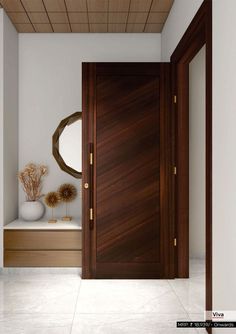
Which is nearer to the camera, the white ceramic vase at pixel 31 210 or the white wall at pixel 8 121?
the white wall at pixel 8 121

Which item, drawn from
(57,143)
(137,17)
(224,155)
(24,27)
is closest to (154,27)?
(137,17)

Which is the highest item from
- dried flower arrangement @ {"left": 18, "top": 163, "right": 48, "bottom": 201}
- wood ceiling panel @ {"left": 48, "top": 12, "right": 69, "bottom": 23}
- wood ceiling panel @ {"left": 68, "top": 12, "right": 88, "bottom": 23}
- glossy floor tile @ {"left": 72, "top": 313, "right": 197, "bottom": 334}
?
wood ceiling panel @ {"left": 68, "top": 12, "right": 88, "bottom": 23}

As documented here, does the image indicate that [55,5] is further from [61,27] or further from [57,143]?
[57,143]

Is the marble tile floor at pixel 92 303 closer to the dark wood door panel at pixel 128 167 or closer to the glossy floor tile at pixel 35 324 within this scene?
the glossy floor tile at pixel 35 324

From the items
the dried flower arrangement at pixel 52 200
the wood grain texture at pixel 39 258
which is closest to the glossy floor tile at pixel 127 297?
the wood grain texture at pixel 39 258

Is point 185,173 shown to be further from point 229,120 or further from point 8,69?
point 8,69

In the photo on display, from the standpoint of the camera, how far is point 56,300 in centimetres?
330

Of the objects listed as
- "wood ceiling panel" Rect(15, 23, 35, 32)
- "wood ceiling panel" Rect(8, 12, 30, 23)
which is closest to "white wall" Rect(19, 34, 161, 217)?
"wood ceiling panel" Rect(15, 23, 35, 32)

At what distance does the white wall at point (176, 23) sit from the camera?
312 cm

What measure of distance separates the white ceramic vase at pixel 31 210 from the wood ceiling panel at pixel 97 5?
210cm

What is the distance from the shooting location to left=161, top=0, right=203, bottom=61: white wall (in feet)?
10.3

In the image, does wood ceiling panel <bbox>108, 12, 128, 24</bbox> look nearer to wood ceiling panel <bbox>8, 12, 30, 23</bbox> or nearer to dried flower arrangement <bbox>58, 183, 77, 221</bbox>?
wood ceiling panel <bbox>8, 12, 30, 23</bbox>

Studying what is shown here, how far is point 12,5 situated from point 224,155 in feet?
9.02

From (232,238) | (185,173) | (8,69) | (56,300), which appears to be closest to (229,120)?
(232,238)
